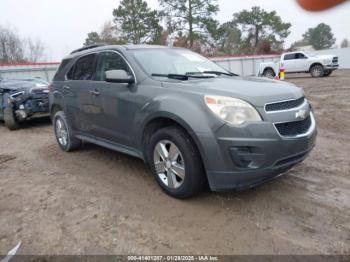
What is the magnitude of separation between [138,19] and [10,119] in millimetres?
28414

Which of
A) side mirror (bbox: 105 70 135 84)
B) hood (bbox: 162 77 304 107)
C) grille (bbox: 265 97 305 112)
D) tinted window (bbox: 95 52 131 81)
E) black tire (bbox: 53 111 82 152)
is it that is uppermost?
tinted window (bbox: 95 52 131 81)

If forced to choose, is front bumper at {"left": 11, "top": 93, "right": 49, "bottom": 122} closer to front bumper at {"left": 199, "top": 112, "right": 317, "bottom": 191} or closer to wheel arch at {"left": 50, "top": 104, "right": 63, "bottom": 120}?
wheel arch at {"left": 50, "top": 104, "right": 63, "bottom": 120}

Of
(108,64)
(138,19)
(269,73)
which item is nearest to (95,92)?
(108,64)

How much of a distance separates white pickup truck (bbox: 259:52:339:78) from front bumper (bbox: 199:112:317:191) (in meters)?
17.3

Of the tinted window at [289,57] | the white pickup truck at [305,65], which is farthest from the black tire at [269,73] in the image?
→ the tinted window at [289,57]

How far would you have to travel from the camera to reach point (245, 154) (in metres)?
2.88

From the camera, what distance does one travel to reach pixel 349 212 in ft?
9.89

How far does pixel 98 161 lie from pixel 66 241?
2228mm

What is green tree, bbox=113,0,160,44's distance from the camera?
111 feet

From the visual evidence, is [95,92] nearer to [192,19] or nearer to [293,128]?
[293,128]

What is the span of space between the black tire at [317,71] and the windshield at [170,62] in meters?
17.7

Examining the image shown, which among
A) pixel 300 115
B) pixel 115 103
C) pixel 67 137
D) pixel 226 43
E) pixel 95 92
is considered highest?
pixel 226 43

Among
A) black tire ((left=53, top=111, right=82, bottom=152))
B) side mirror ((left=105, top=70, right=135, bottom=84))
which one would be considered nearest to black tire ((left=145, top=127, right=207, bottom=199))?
side mirror ((left=105, top=70, right=135, bottom=84))

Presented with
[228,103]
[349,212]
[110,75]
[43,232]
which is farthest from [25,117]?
[349,212]
